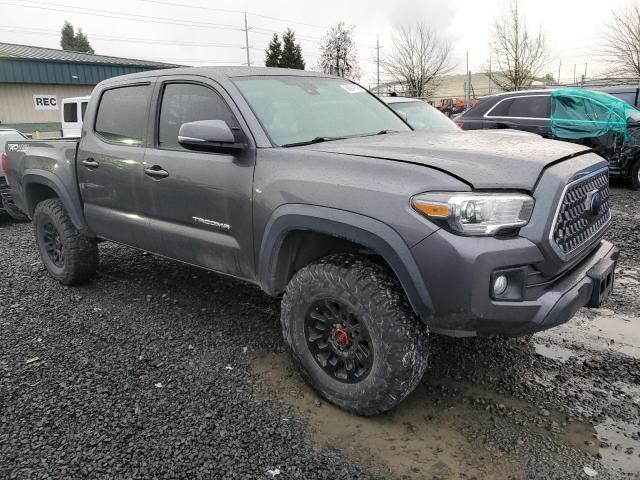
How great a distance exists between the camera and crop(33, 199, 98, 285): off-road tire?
468cm

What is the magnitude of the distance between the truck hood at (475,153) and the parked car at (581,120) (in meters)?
6.35

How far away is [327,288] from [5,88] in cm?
2828

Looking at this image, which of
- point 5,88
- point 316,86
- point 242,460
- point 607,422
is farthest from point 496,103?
point 5,88

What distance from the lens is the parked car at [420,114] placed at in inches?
300

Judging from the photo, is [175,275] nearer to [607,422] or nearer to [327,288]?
[327,288]

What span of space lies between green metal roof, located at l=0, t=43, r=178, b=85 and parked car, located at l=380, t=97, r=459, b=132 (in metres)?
23.6

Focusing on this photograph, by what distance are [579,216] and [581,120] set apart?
709 centimetres

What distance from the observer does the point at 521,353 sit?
349 centimetres

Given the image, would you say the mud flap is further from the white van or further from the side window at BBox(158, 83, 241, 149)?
the white van

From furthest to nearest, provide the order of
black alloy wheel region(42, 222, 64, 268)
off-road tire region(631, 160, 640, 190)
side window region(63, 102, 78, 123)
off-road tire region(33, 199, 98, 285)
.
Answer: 1. side window region(63, 102, 78, 123)
2. off-road tire region(631, 160, 640, 190)
3. black alloy wheel region(42, 222, 64, 268)
4. off-road tire region(33, 199, 98, 285)

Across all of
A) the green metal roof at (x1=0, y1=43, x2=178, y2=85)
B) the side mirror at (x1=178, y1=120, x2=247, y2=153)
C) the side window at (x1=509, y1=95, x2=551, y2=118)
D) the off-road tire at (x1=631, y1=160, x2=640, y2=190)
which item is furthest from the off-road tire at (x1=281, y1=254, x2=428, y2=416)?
the green metal roof at (x1=0, y1=43, x2=178, y2=85)

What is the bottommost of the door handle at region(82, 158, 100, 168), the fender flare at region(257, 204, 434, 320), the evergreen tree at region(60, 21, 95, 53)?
the fender flare at region(257, 204, 434, 320)

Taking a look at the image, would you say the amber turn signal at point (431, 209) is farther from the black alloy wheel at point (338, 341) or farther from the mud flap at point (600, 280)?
the mud flap at point (600, 280)

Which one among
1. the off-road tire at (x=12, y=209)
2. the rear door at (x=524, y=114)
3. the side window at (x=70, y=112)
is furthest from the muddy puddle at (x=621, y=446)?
the side window at (x=70, y=112)
